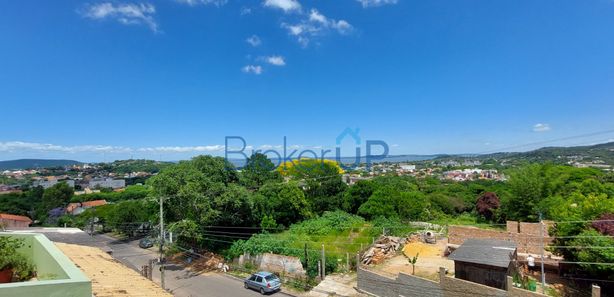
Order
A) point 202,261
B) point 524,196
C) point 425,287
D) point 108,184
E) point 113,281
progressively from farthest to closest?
point 108,184, point 524,196, point 202,261, point 425,287, point 113,281

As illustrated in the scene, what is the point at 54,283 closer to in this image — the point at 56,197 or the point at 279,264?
the point at 279,264

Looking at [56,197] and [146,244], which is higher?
[56,197]

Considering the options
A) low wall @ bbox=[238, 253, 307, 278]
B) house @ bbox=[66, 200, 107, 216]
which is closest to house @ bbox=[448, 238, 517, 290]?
low wall @ bbox=[238, 253, 307, 278]

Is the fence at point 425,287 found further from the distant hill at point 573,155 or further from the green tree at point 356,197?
the distant hill at point 573,155

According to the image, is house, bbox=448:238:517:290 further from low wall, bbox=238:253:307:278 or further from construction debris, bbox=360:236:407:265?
low wall, bbox=238:253:307:278

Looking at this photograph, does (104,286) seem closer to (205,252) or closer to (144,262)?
(205,252)

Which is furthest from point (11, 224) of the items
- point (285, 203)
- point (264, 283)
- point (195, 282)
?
point (264, 283)

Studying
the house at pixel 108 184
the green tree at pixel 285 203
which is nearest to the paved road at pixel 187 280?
the green tree at pixel 285 203
